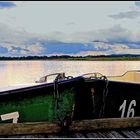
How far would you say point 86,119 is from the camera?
243 inches

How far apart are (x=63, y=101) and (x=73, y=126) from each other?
457 mm

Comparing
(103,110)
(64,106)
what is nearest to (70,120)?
(64,106)

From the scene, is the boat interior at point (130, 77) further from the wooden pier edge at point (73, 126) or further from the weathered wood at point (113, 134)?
the weathered wood at point (113, 134)

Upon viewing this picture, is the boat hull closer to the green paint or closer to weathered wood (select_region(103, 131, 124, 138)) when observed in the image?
the green paint

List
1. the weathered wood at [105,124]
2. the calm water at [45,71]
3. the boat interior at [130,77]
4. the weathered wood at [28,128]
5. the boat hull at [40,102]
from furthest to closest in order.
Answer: the calm water at [45,71] → the boat interior at [130,77] → the weathered wood at [105,124] → the boat hull at [40,102] → the weathered wood at [28,128]

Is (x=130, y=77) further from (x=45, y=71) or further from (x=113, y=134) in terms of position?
(x=45, y=71)

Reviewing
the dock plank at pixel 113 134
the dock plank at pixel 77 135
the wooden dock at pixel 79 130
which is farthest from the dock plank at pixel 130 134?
the dock plank at pixel 77 135

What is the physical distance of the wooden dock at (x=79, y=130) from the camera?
5762 millimetres

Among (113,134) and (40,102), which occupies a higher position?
(40,102)

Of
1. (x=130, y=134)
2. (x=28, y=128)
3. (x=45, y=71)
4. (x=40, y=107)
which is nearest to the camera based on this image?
(x=28, y=128)

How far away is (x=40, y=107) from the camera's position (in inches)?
237

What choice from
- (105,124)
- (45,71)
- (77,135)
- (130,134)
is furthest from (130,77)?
(45,71)

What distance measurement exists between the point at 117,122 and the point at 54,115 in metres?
1.12

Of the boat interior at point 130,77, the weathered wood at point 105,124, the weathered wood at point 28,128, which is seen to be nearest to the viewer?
the weathered wood at point 28,128
